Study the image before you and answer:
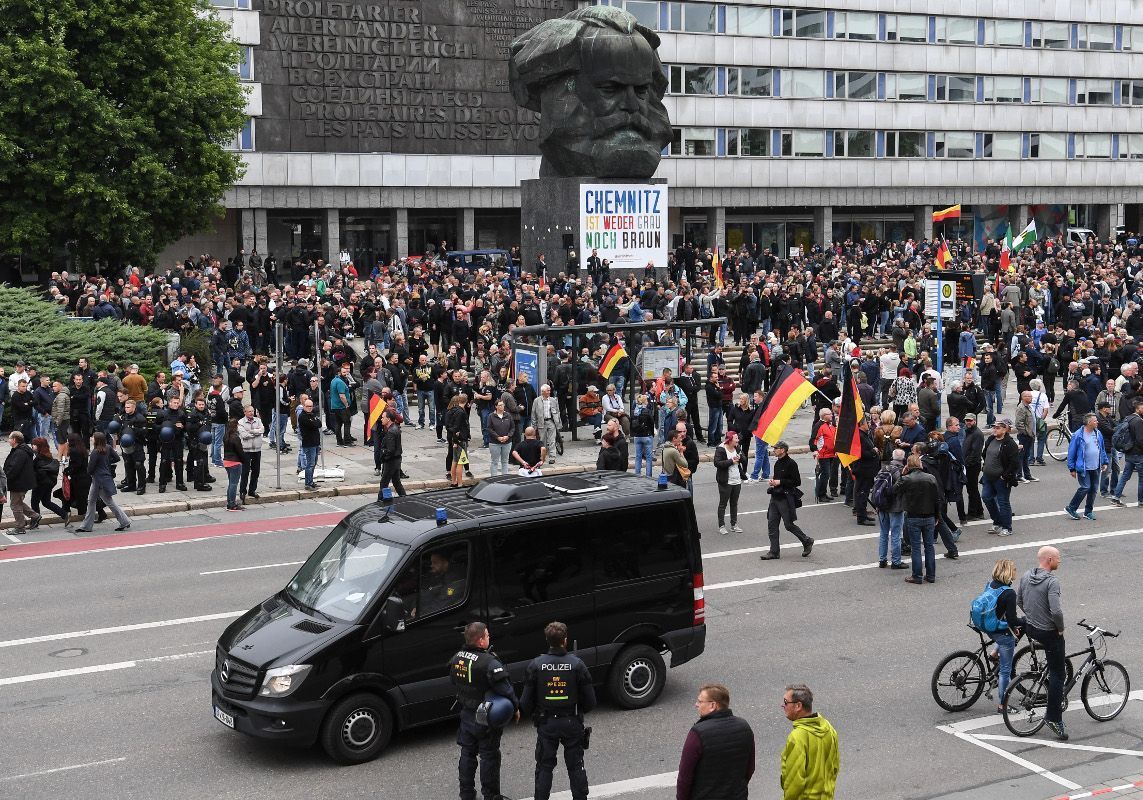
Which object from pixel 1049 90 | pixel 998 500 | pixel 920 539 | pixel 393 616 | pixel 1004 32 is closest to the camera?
pixel 393 616

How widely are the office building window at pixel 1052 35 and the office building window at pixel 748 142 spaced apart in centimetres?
1689

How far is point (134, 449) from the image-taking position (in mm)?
23781

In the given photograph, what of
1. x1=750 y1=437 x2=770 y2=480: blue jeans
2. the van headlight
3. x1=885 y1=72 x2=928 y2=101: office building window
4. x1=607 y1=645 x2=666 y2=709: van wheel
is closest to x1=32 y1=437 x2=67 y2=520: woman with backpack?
the van headlight

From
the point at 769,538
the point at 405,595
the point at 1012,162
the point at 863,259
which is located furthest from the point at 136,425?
the point at 1012,162

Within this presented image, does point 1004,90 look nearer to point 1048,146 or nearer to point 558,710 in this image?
point 1048,146

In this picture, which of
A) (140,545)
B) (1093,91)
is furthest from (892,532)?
(1093,91)

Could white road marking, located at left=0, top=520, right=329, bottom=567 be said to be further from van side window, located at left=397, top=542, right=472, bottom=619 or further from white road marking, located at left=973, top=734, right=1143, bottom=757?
white road marking, located at left=973, top=734, right=1143, bottom=757

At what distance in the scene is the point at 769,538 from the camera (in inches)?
768

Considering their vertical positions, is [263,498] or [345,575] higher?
[345,575]

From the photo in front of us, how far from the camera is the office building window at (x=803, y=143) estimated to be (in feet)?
230

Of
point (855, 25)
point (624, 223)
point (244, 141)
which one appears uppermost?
point (855, 25)

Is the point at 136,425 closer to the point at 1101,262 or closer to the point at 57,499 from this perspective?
the point at 57,499

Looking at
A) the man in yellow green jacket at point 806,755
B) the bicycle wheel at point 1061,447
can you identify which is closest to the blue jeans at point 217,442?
the bicycle wheel at point 1061,447

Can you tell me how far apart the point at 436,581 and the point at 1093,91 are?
74122mm
